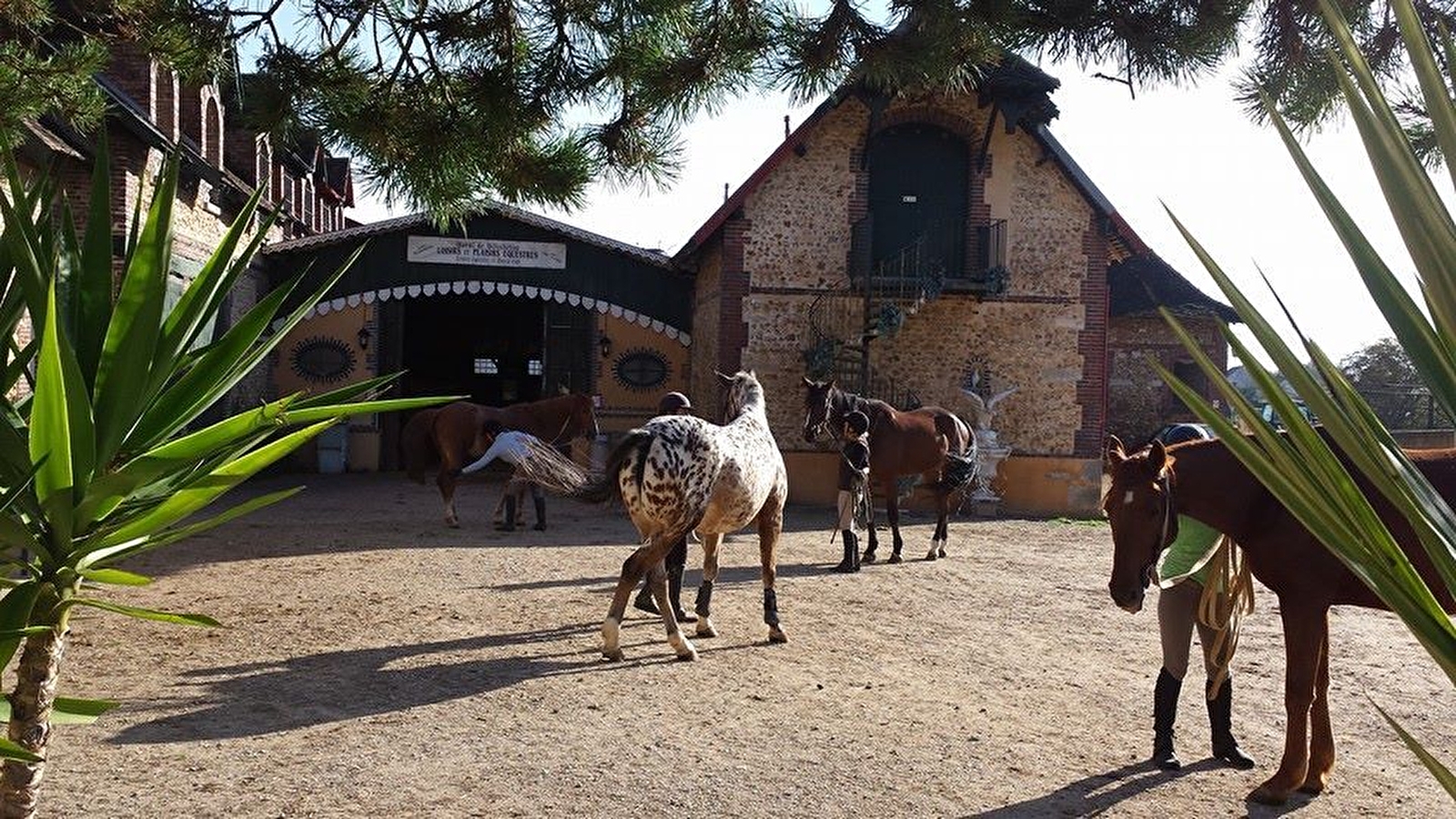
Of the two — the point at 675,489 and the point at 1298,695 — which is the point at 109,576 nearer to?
the point at 1298,695

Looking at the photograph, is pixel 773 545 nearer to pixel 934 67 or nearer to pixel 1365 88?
pixel 934 67

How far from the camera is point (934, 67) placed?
4855 mm

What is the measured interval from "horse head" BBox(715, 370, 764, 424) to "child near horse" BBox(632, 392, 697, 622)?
0.49m

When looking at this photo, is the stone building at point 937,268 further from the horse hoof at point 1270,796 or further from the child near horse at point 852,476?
the horse hoof at point 1270,796

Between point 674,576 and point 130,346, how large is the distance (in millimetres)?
5839

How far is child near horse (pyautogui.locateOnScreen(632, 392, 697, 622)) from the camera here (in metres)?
7.40

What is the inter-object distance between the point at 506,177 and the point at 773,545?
298 cm

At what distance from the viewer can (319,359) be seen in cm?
2000

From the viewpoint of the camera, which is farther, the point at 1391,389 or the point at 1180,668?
the point at 1391,389

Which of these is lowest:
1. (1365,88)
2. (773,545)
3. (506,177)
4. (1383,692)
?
(1383,692)

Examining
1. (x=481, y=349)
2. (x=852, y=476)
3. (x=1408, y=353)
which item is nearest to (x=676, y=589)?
(x=852, y=476)

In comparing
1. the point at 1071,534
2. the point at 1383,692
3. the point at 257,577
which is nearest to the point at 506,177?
the point at 257,577

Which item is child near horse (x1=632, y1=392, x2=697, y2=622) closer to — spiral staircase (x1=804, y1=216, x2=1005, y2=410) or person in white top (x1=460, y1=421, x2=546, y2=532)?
person in white top (x1=460, y1=421, x2=546, y2=532)

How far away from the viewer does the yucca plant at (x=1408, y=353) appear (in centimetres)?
80
